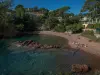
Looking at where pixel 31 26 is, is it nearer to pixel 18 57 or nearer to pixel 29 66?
pixel 18 57

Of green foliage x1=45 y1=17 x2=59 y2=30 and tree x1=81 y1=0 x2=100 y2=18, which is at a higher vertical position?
tree x1=81 y1=0 x2=100 y2=18

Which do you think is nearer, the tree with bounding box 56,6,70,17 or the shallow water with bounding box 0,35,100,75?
the shallow water with bounding box 0,35,100,75

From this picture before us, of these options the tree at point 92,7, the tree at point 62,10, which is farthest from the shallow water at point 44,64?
the tree at point 62,10

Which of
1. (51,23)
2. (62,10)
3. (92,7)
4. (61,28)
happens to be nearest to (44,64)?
(92,7)

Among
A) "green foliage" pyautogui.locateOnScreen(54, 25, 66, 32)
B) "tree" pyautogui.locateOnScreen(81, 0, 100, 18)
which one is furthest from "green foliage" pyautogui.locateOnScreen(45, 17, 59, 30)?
"tree" pyautogui.locateOnScreen(81, 0, 100, 18)

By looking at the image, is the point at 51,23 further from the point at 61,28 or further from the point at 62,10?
the point at 62,10

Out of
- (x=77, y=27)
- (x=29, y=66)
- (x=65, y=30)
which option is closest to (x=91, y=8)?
(x=77, y=27)

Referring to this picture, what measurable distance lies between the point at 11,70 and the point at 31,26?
46919mm

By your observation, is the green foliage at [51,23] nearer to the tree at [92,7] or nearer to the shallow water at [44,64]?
the tree at [92,7]

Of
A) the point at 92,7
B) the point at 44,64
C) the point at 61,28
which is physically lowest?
the point at 44,64

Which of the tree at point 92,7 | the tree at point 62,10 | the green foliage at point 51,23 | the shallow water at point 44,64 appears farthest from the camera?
the tree at point 62,10

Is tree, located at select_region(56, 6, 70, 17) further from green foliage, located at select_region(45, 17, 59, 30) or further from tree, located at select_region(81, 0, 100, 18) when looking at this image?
tree, located at select_region(81, 0, 100, 18)

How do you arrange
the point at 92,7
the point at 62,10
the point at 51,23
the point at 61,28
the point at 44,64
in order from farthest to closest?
the point at 62,10
the point at 51,23
the point at 61,28
the point at 92,7
the point at 44,64

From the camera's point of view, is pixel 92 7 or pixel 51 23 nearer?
pixel 92 7
